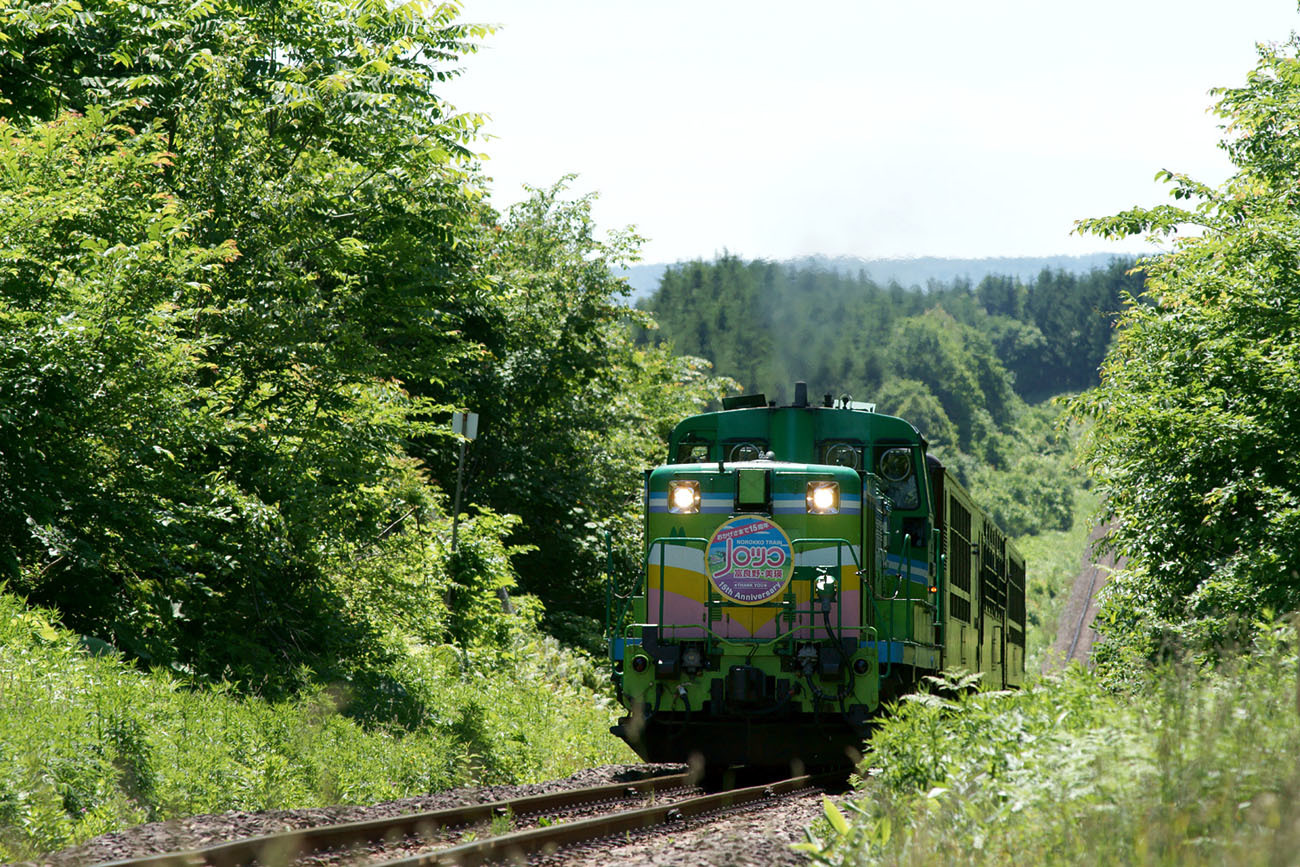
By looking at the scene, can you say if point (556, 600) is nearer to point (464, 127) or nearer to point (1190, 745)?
point (464, 127)

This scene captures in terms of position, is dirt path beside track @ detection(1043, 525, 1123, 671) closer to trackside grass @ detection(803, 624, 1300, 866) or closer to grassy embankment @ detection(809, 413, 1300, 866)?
grassy embankment @ detection(809, 413, 1300, 866)

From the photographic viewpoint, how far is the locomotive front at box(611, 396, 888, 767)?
34.5ft

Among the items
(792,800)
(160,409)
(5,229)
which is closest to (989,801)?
(792,800)

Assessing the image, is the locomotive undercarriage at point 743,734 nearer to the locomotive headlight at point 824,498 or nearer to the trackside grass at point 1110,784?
the locomotive headlight at point 824,498

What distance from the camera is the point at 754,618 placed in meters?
10.9

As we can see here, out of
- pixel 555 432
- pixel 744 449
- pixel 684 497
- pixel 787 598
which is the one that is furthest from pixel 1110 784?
pixel 555 432

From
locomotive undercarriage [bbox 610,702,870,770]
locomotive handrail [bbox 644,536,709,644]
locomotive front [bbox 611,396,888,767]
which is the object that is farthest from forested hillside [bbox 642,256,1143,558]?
locomotive undercarriage [bbox 610,702,870,770]

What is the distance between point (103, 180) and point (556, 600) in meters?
16.5

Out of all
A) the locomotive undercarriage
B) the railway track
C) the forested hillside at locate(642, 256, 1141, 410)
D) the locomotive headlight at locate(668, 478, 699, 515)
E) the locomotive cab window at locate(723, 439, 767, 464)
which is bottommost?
the railway track

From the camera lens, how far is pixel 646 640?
10.8 meters

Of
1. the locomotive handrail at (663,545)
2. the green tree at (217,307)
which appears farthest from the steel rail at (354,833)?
the green tree at (217,307)

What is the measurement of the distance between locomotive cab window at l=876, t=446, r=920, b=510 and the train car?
0.05 feet

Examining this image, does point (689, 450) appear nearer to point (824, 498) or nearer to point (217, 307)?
point (824, 498)

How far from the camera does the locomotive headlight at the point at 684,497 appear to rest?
1124 centimetres
